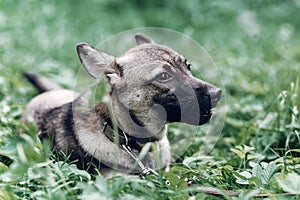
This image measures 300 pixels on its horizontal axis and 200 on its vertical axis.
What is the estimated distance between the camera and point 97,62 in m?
3.56

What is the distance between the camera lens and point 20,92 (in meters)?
4.96

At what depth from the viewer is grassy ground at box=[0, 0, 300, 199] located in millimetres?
2662

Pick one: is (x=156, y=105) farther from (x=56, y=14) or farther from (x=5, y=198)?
(x=56, y=14)

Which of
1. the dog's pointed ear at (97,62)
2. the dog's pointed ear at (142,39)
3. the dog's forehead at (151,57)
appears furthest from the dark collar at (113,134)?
the dog's pointed ear at (142,39)

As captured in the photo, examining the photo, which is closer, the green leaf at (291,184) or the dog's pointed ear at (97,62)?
the green leaf at (291,184)

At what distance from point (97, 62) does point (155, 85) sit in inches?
17.0

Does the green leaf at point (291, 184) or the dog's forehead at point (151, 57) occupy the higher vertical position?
the dog's forehead at point (151, 57)

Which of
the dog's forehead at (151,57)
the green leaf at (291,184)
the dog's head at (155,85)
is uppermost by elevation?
the dog's forehead at (151,57)

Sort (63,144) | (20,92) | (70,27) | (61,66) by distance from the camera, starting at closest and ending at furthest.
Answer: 1. (63,144)
2. (20,92)
3. (61,66)
4. (70,27)

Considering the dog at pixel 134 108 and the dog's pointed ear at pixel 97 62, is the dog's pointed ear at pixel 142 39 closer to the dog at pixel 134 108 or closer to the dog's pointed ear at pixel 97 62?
the dog at pixel 134 108

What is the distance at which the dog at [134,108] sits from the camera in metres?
3.39

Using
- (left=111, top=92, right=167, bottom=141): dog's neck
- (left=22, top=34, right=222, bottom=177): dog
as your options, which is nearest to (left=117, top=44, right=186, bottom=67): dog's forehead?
(left=22, top=34, right=222, bottom=177): dog

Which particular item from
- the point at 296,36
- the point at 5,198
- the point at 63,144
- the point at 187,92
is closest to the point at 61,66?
the point at 63,144

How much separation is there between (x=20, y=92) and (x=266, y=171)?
110 inches
